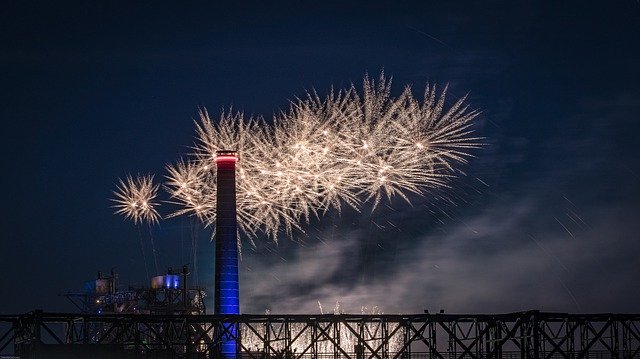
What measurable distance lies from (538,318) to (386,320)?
36.5ft

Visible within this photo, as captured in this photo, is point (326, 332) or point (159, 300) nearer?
point (326, 332)

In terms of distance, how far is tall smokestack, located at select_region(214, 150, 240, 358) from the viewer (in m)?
107

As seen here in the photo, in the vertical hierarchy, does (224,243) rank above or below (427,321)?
above

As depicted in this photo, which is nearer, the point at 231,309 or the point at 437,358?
the point at 437,358

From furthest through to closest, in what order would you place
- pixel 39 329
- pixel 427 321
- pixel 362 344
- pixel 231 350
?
pixel 231 350, pixel 362 344, pixel 427 321, pixel 39 329

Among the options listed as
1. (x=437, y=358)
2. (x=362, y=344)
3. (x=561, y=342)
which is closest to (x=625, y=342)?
(x=561, y=342)

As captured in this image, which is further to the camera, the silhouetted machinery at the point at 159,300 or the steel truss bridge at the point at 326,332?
the silhouetted machinery at the point at 159,300

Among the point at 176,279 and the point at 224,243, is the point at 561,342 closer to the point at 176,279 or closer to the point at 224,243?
the point at 224,243

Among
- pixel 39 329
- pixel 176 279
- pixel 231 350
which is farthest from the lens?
pixel 176 279

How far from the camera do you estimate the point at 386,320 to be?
7944 cm

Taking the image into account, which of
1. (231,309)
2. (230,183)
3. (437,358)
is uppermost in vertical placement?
(230,183)

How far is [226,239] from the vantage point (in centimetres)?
10712

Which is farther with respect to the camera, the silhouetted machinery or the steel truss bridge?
the silhouetted machinery

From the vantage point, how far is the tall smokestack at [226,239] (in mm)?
106625
